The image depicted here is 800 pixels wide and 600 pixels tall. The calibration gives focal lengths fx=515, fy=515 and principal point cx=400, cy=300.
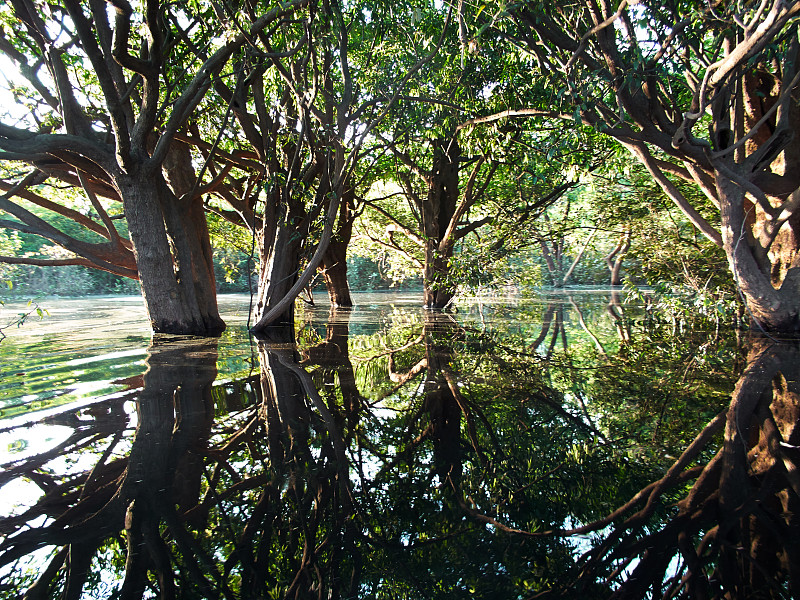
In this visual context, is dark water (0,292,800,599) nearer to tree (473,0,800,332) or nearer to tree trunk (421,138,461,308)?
tree (473,0,800,332)

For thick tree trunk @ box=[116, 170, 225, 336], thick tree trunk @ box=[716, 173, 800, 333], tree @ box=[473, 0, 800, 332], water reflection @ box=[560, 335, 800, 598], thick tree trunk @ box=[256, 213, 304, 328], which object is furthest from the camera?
thick tree trunk @ box=[256, 213, 304, 328]

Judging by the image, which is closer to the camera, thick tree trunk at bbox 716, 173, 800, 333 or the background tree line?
the background tree line

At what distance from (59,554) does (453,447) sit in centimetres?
205

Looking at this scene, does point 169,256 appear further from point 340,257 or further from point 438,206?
point 340,257

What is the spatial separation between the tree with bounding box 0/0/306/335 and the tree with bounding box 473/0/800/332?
3761 mm

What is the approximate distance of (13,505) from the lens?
93.7 inches

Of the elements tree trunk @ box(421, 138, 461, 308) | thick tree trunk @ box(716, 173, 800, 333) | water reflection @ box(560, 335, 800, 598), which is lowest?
water reflection @ box(560, 335, 800, 598)

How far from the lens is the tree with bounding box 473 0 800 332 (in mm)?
6391

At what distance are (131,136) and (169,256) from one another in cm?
202

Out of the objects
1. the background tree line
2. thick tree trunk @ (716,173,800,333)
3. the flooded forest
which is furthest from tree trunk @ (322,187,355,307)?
thick tree trunk @ (716,173,800,333)

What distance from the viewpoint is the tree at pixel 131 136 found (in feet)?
24.0

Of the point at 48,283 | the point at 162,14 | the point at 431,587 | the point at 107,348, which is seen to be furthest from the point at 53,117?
the point at 48,283

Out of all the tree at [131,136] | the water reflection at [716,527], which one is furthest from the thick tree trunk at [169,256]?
the water reflection at [716,527]

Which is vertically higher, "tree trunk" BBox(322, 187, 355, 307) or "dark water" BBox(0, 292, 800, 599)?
"tree trunk" BBox(322, 187, 355, 307)
